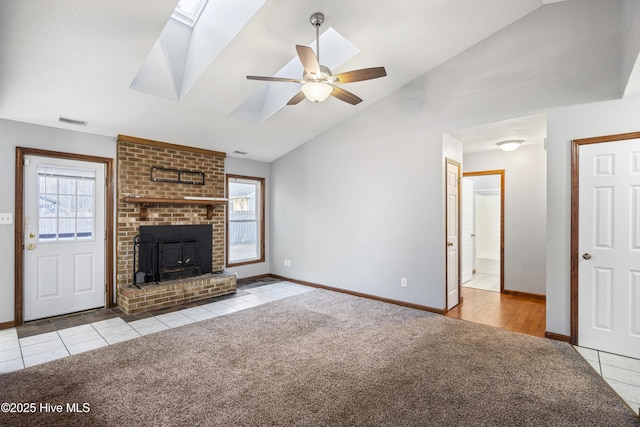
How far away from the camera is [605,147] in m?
3.04

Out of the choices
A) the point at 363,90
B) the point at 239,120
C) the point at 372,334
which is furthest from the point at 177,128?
the point at 372,334

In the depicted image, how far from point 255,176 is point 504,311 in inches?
192

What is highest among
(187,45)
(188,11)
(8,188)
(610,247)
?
(188,11)

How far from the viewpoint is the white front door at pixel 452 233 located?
425 cm

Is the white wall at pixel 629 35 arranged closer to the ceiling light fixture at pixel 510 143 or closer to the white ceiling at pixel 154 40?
the white ceiling at pixel 154 40

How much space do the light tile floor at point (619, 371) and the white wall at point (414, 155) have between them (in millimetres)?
1559

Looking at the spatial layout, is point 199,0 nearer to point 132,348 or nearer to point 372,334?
point 132,348

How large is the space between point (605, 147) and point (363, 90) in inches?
110

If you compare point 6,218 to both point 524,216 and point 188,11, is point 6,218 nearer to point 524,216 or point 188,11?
point 188,11

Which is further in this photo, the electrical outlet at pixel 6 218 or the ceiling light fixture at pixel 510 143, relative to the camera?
the ceiling light fixture at pixel 510 143

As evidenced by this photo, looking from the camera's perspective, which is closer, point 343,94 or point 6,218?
point 343,94

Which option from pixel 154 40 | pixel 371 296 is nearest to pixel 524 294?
pixel 371 296

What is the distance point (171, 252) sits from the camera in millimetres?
4863

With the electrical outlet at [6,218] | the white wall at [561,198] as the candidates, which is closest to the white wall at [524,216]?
the white wall at [561,198]
